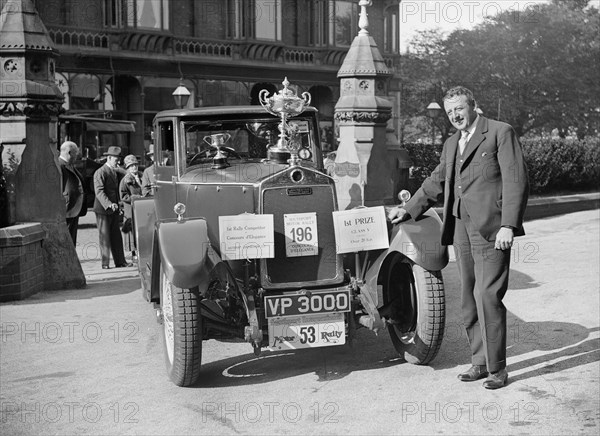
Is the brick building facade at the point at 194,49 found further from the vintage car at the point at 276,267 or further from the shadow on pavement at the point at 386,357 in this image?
the shadow on pavement at the point at 386,357

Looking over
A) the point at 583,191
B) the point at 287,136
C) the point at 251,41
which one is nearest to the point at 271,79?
the point at 251,41

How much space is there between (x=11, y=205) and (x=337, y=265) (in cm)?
544

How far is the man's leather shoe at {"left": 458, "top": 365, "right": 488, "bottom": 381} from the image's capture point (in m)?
6.27

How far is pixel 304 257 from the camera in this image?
675 cm

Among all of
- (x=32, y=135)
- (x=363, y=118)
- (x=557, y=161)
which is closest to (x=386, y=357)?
(x=32, y=135)

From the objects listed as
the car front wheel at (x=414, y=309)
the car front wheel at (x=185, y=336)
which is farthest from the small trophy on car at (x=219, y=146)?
the car front wheel at (x=414, y=309)

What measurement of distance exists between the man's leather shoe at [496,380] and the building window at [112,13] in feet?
82.2

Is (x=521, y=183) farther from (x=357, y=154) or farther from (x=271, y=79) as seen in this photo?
(x=271, y=79)

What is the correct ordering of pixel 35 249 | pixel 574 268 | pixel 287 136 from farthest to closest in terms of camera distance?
pixel 574 268
pixel 35 249
pixel 287 136

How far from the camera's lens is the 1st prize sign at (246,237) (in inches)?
255

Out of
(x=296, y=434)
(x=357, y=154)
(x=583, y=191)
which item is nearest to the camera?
(x=296, y=434)

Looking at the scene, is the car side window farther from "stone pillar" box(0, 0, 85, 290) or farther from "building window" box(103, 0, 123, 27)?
"building window" box(103, 0, 123, 27)

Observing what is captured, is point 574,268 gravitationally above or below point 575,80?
below

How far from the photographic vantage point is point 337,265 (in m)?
6.80
